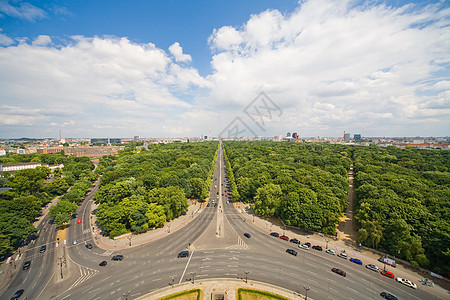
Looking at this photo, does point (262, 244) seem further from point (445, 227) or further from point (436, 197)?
point (436, 197)

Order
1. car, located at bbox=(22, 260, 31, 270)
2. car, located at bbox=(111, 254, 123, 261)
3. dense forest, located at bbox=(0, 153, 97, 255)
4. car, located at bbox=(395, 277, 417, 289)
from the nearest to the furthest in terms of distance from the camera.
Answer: car, located at bbox=(395, 277, 417, 289)
car, located at bbox=(22, 260, 31, 270)
car, located at bbox=(111, 254, 123, 261)
dense forest, located at bbox=(0, 153, 97, 255)

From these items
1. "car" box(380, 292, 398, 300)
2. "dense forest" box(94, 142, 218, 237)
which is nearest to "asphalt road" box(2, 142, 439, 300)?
"car" box(380, 292, 398, 300)

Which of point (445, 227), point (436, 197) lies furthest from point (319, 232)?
point (436, 197)

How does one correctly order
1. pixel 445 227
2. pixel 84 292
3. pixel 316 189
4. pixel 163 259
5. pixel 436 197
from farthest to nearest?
pixel 316 189, pixel 436 197, pixel 163 259, pixel 445 227, pixel 84 292

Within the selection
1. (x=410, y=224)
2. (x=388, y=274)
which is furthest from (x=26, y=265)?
(x=410, y=224)

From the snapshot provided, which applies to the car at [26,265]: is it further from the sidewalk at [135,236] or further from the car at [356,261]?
the car at [356,261]

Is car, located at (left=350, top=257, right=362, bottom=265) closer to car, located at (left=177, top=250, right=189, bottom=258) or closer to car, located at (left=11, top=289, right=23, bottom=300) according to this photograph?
car, located at (left=177, top=250, right=189, bottom=258)

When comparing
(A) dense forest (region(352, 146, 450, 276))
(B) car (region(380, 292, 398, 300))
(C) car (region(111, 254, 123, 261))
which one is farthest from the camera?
(C) car (region(111, 254, 123, 261))
